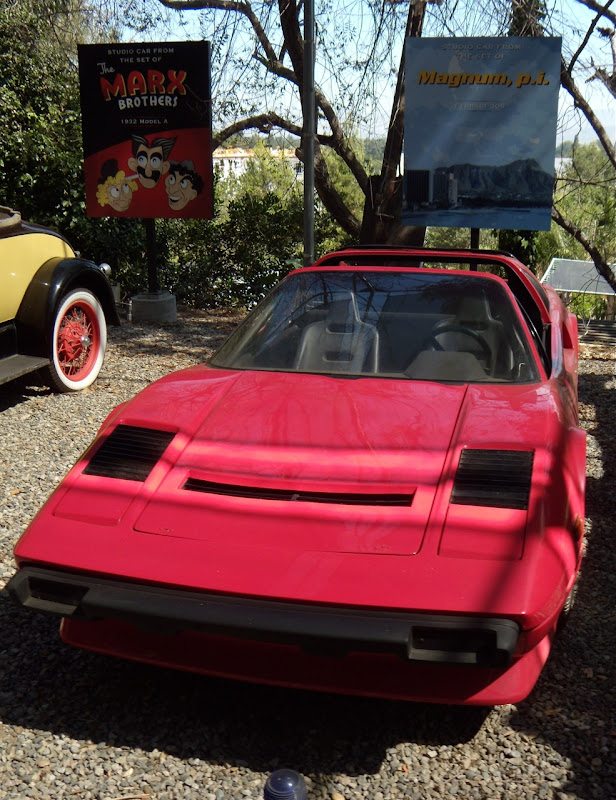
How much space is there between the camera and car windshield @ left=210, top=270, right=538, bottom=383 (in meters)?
3.59

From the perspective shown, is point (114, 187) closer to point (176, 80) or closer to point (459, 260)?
point (176, 80)

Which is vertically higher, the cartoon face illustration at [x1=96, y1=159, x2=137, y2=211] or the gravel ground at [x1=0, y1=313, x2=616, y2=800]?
the cartoon face illustration at [x1=96, y1=159, x2=137, y2=211]

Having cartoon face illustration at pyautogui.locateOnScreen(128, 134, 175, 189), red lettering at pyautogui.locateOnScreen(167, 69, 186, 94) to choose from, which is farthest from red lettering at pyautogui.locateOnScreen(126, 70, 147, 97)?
cartoon face illustration at pyautogui.locateOnScreen(128, 134, 175, 189)

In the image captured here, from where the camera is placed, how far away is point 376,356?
3.66m

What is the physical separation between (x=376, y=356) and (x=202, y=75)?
22.1ft

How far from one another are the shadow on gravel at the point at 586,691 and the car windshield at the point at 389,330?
1.03m

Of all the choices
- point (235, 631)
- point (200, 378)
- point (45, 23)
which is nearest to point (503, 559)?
point (235, 631)

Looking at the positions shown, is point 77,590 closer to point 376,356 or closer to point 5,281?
point 376,356

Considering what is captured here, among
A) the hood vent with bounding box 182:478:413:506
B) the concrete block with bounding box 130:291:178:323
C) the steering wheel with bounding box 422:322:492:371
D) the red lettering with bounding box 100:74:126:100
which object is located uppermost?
the red lettering with bounding box 100:74:126:100

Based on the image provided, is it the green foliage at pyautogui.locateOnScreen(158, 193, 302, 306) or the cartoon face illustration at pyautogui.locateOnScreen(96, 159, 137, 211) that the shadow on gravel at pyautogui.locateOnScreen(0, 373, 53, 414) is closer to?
the cartoon face illustration at pyautogui.locateOnScreen(96, 159, 137, 211)

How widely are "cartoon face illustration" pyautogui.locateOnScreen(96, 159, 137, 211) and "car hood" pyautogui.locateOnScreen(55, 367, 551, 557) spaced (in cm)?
677

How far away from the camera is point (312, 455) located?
2.88 m

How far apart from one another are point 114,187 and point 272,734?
8167mm

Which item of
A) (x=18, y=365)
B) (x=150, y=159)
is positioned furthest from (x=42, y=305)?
(x=150, y=159)
